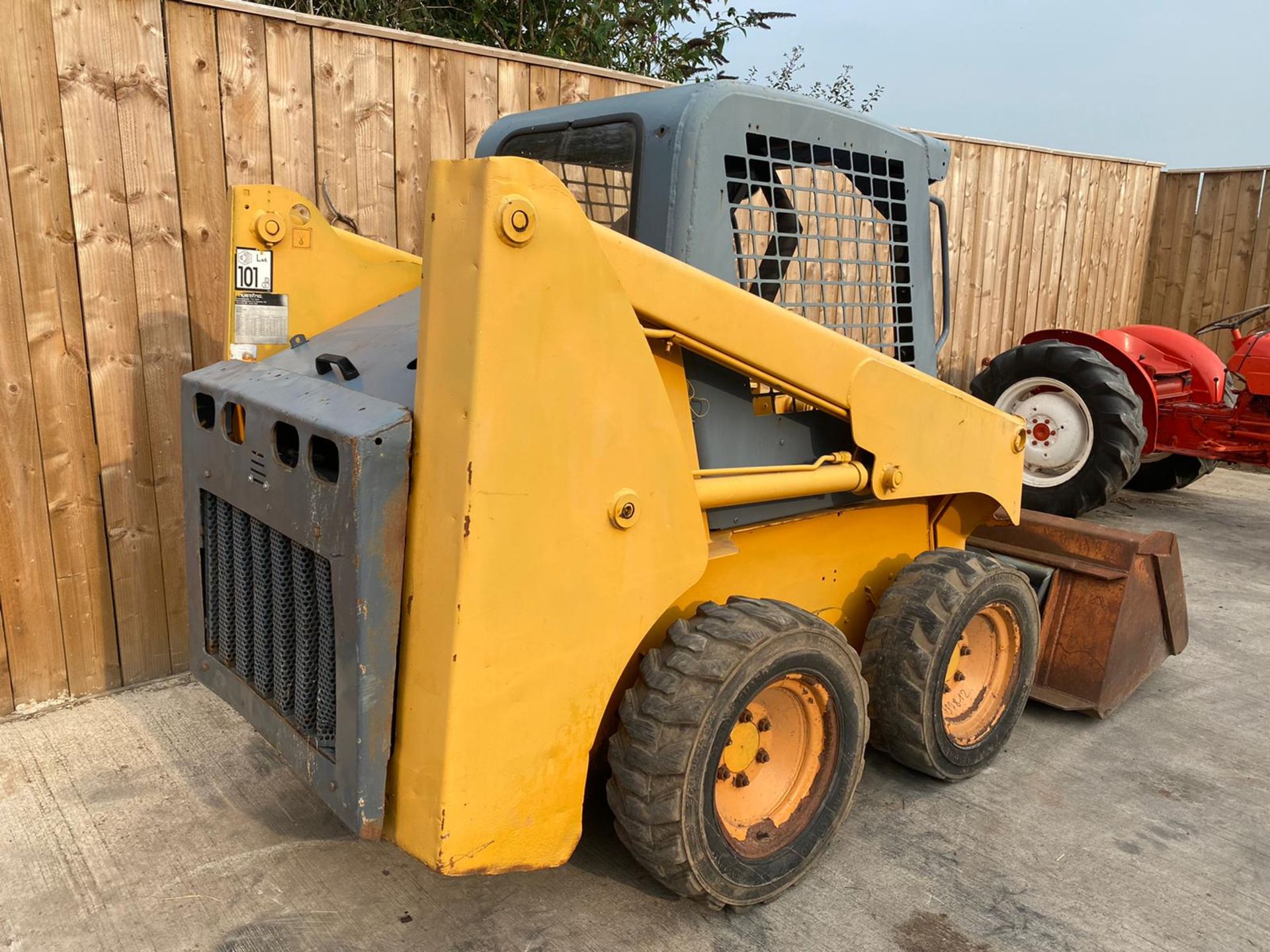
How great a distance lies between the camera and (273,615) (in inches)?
89.8

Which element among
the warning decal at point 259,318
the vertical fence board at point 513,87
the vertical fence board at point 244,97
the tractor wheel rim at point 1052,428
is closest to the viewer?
the warning decal at point 259,318

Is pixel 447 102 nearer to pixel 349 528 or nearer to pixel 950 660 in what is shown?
pixel 349 528

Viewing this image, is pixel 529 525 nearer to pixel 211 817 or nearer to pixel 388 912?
pixel 388 912

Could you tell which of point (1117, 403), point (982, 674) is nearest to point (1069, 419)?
point (1117, 403)

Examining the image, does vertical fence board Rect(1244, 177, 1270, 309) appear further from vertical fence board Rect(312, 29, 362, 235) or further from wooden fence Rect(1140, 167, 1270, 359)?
vertical fence board Rect(312, 29, 362, 235)

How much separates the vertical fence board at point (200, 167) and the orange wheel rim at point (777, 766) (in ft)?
7.60

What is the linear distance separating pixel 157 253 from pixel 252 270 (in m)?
0.92

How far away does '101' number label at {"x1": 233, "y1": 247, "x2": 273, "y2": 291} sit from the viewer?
2.69 meters

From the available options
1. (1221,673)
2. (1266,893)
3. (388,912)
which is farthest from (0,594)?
(1221,673)

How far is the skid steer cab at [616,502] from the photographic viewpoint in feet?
5.99

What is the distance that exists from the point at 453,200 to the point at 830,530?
5.18 feet

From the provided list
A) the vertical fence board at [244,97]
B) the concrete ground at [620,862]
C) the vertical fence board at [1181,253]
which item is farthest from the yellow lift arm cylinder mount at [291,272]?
the vertical fence board at [1181,253]

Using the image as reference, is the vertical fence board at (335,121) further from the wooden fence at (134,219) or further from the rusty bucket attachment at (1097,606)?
the rusty bucket attachment at (1097,606)

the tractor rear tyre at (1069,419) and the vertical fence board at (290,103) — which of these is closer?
the vertical fence board at (290,103)
